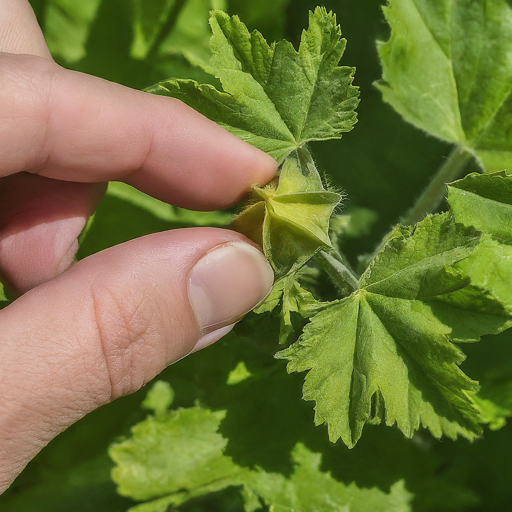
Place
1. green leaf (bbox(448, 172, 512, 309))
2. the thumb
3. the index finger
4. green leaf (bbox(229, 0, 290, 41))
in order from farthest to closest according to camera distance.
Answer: green leaf (bbox(229, 0, 290, 41))
green leaf (bbox(448, 172, 512, 309))
the index finger
the thumb

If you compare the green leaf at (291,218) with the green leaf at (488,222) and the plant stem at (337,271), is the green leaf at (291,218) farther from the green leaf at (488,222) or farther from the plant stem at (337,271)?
the green leaf at (488,222)

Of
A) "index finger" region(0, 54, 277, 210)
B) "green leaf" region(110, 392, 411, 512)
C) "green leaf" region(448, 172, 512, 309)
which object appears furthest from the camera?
"green leaf" region(110, 392, 411, 512)

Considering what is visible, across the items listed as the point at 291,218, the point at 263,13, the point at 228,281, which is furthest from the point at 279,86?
the point at 263,13

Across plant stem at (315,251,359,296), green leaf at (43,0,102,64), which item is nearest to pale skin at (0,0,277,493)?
plant stem at (315,251,359,296)

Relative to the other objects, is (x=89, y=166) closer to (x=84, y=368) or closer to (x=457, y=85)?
(x=84, y=368)

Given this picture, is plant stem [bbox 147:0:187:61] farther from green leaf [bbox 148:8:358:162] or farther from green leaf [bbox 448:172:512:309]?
green leaf [bbox 448:172:512:309]

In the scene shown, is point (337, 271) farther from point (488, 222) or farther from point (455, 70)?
point (455, 70)
